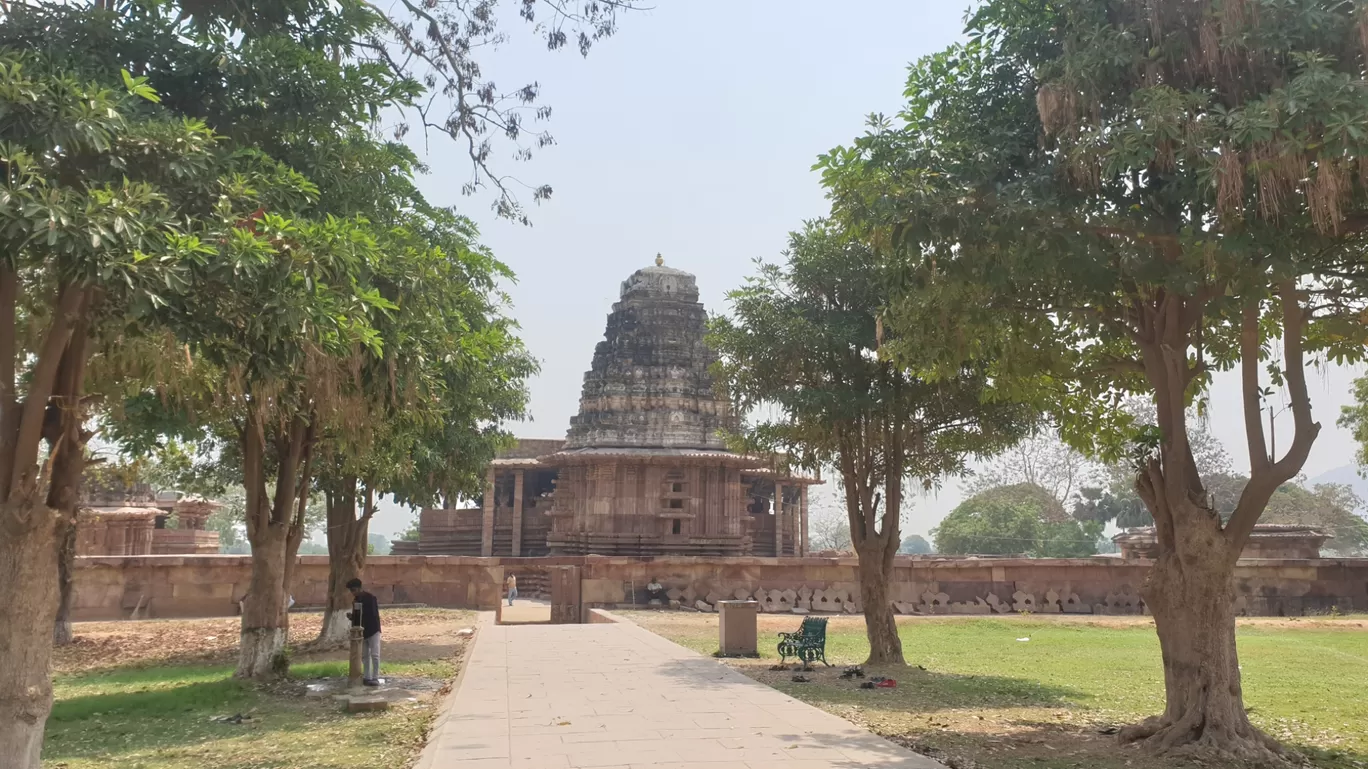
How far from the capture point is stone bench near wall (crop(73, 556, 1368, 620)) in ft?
87.0

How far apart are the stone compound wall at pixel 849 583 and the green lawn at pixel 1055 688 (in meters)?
4.16

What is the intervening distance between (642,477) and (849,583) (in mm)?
10582

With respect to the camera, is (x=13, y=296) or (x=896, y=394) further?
(x=896, y=394)

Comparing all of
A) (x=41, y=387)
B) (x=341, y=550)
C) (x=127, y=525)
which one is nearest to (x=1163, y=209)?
(x=41, y=387)

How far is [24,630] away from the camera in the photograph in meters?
6.70

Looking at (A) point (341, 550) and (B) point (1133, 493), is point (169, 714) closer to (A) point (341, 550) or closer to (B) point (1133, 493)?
(A) point (341, 550)

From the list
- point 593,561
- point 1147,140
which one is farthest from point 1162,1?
A: point 593,561

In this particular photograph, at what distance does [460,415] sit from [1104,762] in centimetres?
1129

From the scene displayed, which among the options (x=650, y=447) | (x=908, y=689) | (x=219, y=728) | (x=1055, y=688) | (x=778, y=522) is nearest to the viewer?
(x=219, y=728)

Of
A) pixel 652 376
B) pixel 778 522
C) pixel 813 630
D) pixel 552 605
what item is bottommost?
pixel 552 605

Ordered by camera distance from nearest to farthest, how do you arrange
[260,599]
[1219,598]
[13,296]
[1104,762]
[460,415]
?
[13,296] < [1104,762] < [1219,598] < [260,599] < [460,415]

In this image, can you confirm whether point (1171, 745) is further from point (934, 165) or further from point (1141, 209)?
point (934, 165)

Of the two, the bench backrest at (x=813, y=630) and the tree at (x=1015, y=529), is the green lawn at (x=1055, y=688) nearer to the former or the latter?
the bench backrest at (x=813, y=630)

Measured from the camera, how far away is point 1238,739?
8.21 metres
